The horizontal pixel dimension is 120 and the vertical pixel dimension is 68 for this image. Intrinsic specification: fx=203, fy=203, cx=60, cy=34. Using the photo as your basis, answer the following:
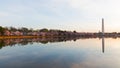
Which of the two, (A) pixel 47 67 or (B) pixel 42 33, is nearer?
(A) pixel 47 67

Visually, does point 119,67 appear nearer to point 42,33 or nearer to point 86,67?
point 86,67

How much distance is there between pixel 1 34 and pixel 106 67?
102170mm

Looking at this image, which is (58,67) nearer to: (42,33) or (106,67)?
(106,67)

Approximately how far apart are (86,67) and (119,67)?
9.66ft

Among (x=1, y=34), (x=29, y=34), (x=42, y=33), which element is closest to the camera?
(x=1, y=34)

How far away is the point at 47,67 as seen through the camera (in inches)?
723

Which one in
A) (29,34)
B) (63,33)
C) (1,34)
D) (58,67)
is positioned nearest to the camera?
(58,67)

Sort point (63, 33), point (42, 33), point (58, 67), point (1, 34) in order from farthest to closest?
point (63, 33), point (42, 33), point (1, 34), point (58, 67)

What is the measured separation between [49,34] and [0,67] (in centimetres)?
15888

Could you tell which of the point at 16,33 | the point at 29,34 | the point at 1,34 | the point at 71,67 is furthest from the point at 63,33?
the point at 71,67

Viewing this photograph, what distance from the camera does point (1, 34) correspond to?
113438 mm

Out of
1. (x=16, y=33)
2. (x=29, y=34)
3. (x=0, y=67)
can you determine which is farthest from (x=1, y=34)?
(x=0, y=67)

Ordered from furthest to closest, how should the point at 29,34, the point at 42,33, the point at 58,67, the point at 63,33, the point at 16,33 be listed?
the point at 63,33
the point at 42,33
the point at 29,34
the point at 16,33
the point at 58,67

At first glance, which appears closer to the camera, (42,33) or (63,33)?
(42,33)
